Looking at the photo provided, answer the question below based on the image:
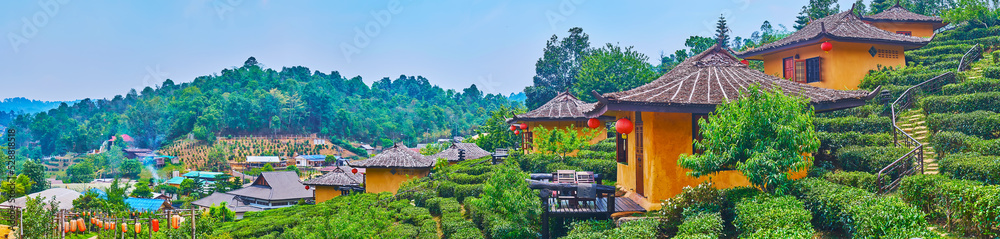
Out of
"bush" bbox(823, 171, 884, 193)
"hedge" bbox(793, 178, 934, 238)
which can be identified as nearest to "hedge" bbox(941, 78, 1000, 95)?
"bush" bbox(823, 171, 884, 193)

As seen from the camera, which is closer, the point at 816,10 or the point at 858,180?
the point at 858,180

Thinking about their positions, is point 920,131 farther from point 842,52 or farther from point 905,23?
point 905,23

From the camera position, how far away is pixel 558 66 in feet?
151

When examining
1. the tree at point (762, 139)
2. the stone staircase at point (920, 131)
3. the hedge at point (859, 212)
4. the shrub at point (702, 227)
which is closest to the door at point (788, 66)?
the stone staircase at point (920, 131)

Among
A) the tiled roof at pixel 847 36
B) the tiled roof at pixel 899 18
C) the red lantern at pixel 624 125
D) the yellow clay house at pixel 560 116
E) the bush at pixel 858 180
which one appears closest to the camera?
the bush at pixel 858 180

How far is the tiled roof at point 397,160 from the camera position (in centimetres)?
2317

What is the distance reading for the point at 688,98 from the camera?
32.3 feet

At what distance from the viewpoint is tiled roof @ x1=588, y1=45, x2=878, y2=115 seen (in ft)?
31.7

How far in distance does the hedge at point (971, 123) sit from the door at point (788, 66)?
5810 millimetres

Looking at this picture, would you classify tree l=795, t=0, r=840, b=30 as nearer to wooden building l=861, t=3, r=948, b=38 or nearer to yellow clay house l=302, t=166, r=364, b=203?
wooden building l=861, t=3, r=948, b=38

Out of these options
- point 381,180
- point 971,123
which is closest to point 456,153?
point 381,180

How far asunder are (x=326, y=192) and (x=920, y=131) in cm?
2160

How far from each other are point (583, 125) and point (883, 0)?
1991 cm

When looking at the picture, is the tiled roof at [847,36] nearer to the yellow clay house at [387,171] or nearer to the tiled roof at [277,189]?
the yellow clay house at [387,171]
